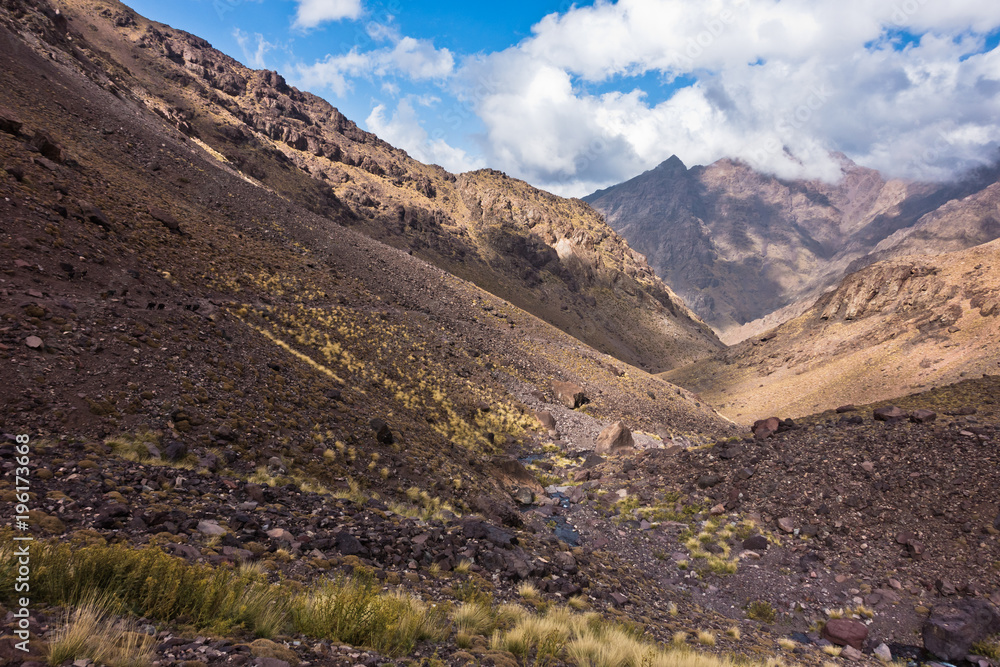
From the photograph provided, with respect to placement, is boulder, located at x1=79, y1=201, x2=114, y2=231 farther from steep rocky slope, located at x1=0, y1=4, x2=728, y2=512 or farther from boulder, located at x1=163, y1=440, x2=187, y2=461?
boulder, located at x1=163, y1=440, x2=187, y2=461

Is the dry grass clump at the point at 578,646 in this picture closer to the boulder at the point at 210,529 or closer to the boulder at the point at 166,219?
the boulder at the point at 210,529

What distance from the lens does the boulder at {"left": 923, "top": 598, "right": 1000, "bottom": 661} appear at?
8.02 meters

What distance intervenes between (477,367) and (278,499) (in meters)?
23.9

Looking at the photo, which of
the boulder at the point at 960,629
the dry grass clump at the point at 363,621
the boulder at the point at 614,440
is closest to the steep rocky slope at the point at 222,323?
the boulder at the point at 614,440

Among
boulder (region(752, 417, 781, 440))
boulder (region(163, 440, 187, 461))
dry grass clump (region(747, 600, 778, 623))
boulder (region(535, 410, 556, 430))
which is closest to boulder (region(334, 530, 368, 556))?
boulder (region(163, 440, 187, 461))

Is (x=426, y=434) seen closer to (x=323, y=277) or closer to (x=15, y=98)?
(x=323, y=277)

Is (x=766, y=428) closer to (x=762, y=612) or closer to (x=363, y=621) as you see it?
(x=762, y=612)

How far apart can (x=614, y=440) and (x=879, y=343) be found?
1775 inches

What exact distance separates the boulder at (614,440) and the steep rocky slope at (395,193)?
192ft

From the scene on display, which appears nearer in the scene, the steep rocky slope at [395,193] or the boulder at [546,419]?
the boulder at [546,419]

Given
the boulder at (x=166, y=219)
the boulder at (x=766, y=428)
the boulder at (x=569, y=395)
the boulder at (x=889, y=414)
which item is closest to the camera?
the boulder at (x=889, y=414)

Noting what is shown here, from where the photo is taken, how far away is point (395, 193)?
319 ft

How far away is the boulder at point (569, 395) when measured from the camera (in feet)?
109

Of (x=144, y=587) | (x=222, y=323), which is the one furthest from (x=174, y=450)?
(x=222, y=323)
